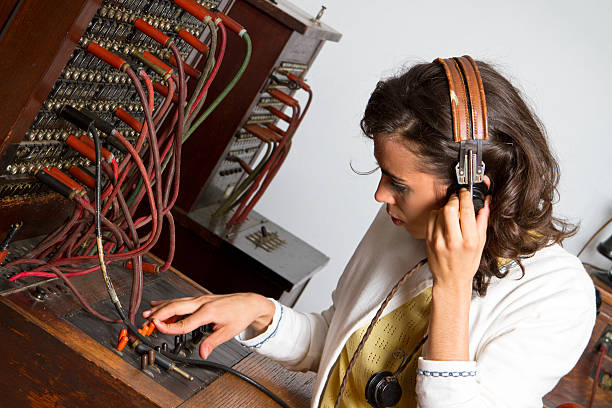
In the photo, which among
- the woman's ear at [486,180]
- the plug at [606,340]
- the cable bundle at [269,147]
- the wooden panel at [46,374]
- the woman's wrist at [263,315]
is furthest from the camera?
the plug at [606,340]

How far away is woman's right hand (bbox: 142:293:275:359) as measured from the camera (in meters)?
1.13

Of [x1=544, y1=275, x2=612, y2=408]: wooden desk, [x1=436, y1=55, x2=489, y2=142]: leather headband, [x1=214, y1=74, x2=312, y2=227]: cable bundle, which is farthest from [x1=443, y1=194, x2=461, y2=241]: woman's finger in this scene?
[x1=544, y1=275, x2=612, y2=408]: wooden desk

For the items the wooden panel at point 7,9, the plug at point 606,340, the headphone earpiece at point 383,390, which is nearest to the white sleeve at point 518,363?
the headphone earpiece at point 383,390

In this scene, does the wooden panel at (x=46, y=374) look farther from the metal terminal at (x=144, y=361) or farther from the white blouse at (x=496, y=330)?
the white blouse at (x=496, y=330)

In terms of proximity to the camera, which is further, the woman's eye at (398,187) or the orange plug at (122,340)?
the woman's eye at (398,187)

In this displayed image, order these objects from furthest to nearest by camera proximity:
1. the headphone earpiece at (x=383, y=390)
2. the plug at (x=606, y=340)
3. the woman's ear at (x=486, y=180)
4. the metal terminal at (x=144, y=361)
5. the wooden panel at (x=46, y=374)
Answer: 1. the plug at (x=606, y=340)
2. the headphone earpiece at (x=383, y=390)
3. the woman's ear at (x=486, y=180)
4. the metal terminal at (x=144, y=361)
5. the wooden panel at (x=46, y=374)

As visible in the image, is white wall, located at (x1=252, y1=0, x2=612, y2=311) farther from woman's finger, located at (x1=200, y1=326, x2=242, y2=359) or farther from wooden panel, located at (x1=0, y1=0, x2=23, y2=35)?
wooden panel, located at (x1=0, y1=0, x2=23, y2=35)

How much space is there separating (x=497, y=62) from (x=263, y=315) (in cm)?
199

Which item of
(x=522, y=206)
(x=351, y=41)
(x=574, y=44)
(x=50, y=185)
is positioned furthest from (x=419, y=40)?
(x=50, y=185)

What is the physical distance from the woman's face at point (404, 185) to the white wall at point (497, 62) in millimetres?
1887

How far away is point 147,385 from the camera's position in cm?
106

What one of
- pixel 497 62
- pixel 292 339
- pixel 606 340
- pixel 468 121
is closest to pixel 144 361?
pixel 292 339

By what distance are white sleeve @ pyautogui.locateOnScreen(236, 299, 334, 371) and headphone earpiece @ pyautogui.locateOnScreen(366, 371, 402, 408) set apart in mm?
224

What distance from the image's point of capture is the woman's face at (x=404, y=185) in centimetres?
121
